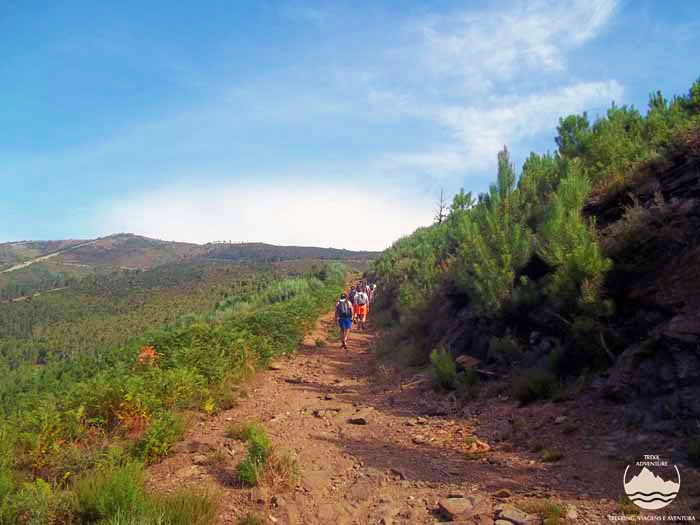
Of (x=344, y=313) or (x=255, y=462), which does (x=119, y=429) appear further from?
(x=344, y=313)

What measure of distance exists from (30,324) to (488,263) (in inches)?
3491

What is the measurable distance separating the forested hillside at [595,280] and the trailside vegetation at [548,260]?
3 cm

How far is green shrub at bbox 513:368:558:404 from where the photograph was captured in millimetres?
5586

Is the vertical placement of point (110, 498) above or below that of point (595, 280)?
below

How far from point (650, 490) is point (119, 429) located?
18.4ft

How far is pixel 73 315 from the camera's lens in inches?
2955

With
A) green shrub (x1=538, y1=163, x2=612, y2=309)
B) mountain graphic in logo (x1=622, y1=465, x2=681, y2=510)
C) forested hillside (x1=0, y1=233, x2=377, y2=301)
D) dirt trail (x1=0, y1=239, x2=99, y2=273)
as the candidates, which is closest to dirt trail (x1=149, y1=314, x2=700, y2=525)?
mountain graphic in logo (x1=622, y1=465, x2=681, y2=510)

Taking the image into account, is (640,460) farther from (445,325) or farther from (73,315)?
(73,315)

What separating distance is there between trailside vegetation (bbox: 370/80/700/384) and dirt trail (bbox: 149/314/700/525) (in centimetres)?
80

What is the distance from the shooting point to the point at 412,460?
475cm

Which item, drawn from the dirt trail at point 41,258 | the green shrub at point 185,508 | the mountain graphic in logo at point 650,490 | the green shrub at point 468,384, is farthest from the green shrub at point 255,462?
the dirt trail at point 41,258

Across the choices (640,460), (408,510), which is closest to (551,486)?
(640,460)

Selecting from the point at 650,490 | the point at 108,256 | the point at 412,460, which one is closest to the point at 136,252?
the point at 108,256

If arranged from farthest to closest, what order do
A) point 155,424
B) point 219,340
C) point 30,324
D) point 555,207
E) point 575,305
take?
point 30,324 < point 219,340 < point 555,207 < point 575,305 < point 155,424
